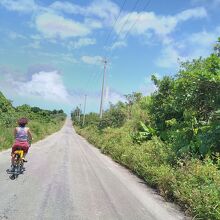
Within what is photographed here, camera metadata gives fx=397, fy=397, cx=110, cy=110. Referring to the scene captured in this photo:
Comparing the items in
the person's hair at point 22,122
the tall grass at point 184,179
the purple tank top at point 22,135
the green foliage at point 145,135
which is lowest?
the tall grass at point 184,179

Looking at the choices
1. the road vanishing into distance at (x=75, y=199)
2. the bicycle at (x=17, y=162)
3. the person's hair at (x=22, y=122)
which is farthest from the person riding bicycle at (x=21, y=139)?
the road vanishing into distance at (x=75, y=199)

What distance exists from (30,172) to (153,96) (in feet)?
42.6

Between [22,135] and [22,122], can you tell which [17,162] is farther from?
[22,122]

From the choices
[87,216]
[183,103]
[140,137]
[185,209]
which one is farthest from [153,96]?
[87,216]

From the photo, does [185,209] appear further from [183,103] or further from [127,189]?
[183,103]

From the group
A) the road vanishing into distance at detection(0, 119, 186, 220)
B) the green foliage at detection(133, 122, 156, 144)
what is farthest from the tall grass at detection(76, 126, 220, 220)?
the green foliage at detection(133, 122, 156, 144)

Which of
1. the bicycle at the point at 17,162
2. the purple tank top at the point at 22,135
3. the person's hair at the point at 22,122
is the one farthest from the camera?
the person's hair at the point at 22,122

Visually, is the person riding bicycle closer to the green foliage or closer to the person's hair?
the person's hair

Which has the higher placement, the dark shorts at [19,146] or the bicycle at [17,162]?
the dark shorts at [19,146]

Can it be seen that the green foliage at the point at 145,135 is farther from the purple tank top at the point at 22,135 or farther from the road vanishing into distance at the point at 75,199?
the purple tank top at the point at 22,135

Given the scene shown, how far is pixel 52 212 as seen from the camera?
8531 mm

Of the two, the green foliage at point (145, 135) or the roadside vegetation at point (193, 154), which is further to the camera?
the green foliage at point (145, 135)

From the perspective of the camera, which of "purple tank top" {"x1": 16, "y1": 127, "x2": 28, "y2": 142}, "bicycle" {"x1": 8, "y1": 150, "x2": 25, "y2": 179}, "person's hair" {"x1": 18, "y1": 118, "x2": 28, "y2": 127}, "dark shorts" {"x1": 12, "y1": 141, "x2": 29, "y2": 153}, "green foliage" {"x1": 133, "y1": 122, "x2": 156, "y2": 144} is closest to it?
"bicycle" {"x1": 8, "y1": 150, "x2": 25, "y2": 179}

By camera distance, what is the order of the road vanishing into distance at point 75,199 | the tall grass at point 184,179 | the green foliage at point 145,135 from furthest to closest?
1. the green foliage at point 145,135
2. the tall grass at point 184,179
3. the road vanishing into distance at point 75,199
